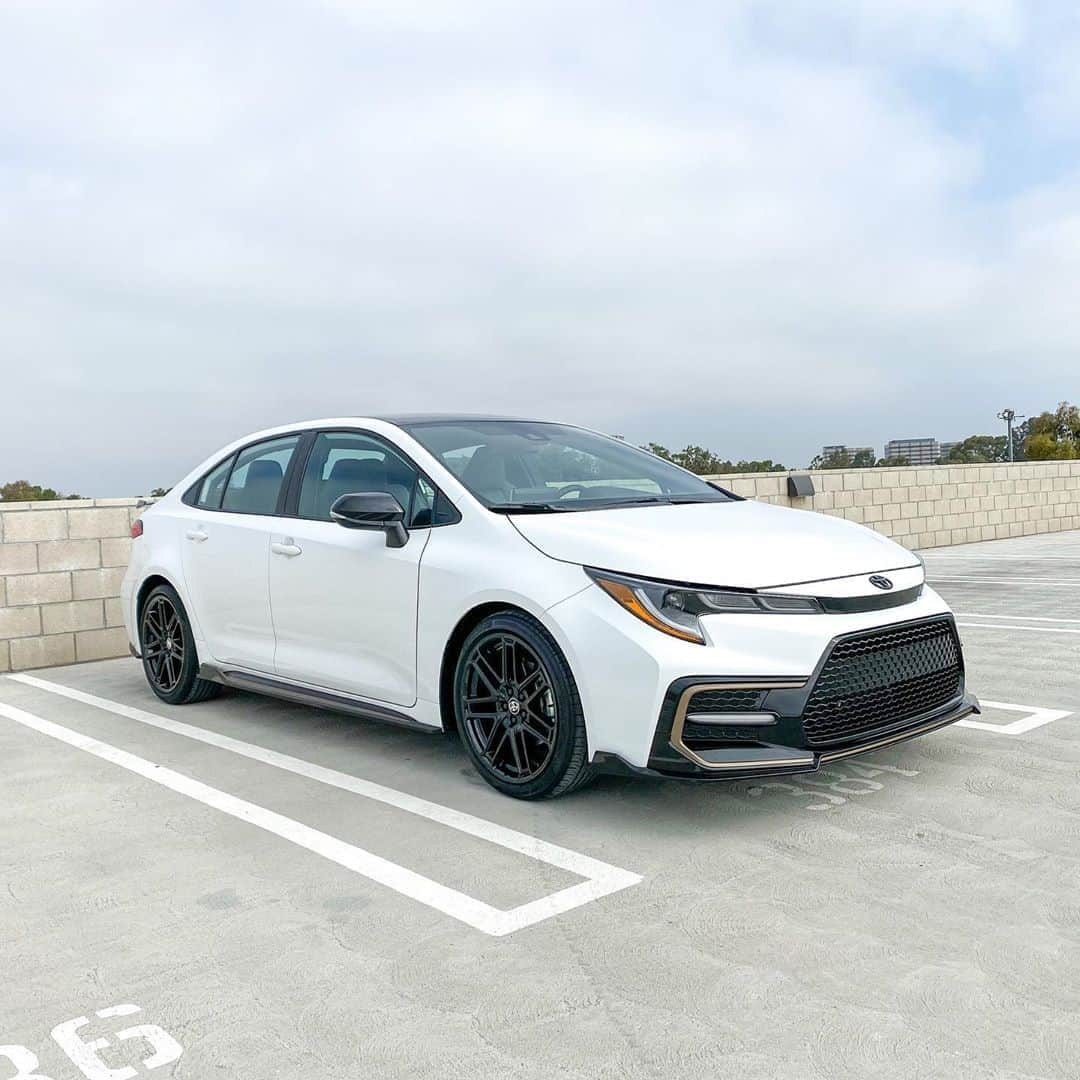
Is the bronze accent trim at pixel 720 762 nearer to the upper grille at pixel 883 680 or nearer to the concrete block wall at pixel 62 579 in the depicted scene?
the upper grille at pixel 883 680

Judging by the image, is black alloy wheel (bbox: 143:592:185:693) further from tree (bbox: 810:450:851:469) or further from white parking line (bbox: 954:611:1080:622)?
tree (bbox: 810:450:851:469)

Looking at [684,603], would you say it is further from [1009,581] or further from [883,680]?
[1009,581]

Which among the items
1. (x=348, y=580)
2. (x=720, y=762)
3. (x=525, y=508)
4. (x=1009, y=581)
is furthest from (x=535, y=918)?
(x=1009, y=581)

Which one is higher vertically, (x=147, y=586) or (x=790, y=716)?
(x=147, y=586)

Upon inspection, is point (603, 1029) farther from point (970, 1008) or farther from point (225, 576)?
Result: point (225, 576)

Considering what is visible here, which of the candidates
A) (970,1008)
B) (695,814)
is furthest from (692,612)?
(970,1008)

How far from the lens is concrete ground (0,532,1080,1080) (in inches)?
89.9

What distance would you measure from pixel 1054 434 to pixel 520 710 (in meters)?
65.7

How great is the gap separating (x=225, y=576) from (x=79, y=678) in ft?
8.14

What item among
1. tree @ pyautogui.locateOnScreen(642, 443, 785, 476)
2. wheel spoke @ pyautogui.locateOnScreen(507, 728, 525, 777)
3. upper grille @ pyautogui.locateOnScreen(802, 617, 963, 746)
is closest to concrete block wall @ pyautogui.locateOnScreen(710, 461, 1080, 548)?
tree @ pyautogui.locateOnScreen(642, 443, 785, 476)

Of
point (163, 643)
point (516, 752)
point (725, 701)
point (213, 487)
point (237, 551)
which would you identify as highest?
point (213, 487)

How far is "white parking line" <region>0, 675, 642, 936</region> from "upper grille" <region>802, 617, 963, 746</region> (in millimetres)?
857

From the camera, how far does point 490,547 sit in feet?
13.1

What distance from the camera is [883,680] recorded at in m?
3.73
